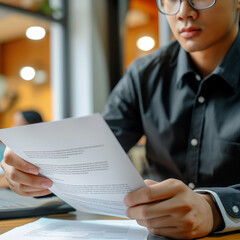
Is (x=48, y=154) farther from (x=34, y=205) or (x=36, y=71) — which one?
(x=36, y=71)

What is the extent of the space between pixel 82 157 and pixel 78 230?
0.18 metres

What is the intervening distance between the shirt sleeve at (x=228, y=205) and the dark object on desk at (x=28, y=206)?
0.36 meters

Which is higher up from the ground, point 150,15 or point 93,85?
point 150,15

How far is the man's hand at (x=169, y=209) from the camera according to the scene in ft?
1.96

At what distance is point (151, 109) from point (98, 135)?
2.25ft

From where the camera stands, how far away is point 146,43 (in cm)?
361

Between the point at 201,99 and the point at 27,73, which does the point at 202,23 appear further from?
the point at 27,73

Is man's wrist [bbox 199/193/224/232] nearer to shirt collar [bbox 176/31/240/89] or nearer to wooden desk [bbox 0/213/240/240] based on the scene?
wooden desk [bbox 0/213/240/240]

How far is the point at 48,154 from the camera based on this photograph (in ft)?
2.08

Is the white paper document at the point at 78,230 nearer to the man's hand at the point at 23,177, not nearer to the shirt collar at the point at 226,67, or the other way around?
the man's hand at the point at 23,177

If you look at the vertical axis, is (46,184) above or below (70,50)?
below

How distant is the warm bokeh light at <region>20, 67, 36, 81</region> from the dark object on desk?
109 inches

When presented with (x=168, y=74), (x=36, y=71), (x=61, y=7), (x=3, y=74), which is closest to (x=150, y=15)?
(x=61, y=7)

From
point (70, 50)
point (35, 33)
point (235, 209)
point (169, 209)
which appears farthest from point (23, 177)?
point (35, 33)
